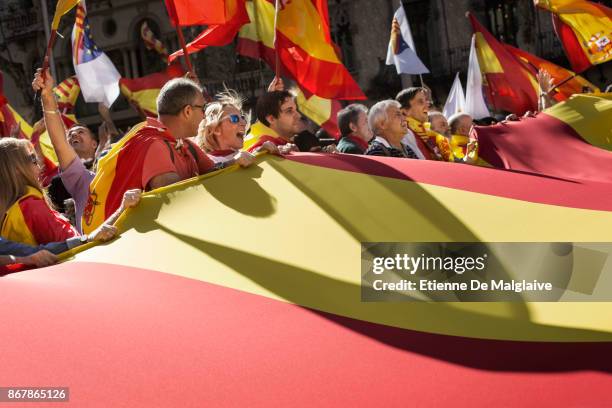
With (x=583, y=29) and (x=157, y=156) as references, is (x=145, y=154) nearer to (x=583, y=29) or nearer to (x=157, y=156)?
(x=157, y=156)

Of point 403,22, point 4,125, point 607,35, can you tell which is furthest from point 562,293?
point 403,22

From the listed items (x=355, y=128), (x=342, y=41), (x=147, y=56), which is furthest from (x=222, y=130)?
(x=147, y=56)

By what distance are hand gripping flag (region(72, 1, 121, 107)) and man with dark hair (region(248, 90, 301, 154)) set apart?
147 inches

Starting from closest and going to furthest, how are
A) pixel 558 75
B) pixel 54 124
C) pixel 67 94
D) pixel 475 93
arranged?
pixel 54 124
pixel 558 75
pixel 67 94
pixel 475 93

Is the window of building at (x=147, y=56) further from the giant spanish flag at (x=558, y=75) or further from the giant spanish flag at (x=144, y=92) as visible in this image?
the giant spanish flag at (x=558, y=75)

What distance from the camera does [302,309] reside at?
3195 millimetres

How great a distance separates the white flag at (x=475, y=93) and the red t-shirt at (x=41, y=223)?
854 cm

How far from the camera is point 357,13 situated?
27.6m

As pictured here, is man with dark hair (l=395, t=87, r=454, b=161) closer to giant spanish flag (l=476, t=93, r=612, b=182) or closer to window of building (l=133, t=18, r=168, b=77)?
giant spanish flag (l=476, t=93, r=612, b=182)

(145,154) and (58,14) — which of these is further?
(58,14)

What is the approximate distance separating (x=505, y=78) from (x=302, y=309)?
7912mm

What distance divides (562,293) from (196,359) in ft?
4.22

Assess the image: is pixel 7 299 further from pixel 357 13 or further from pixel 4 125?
pixel 357 13

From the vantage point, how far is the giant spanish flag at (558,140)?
6145 millimetres
